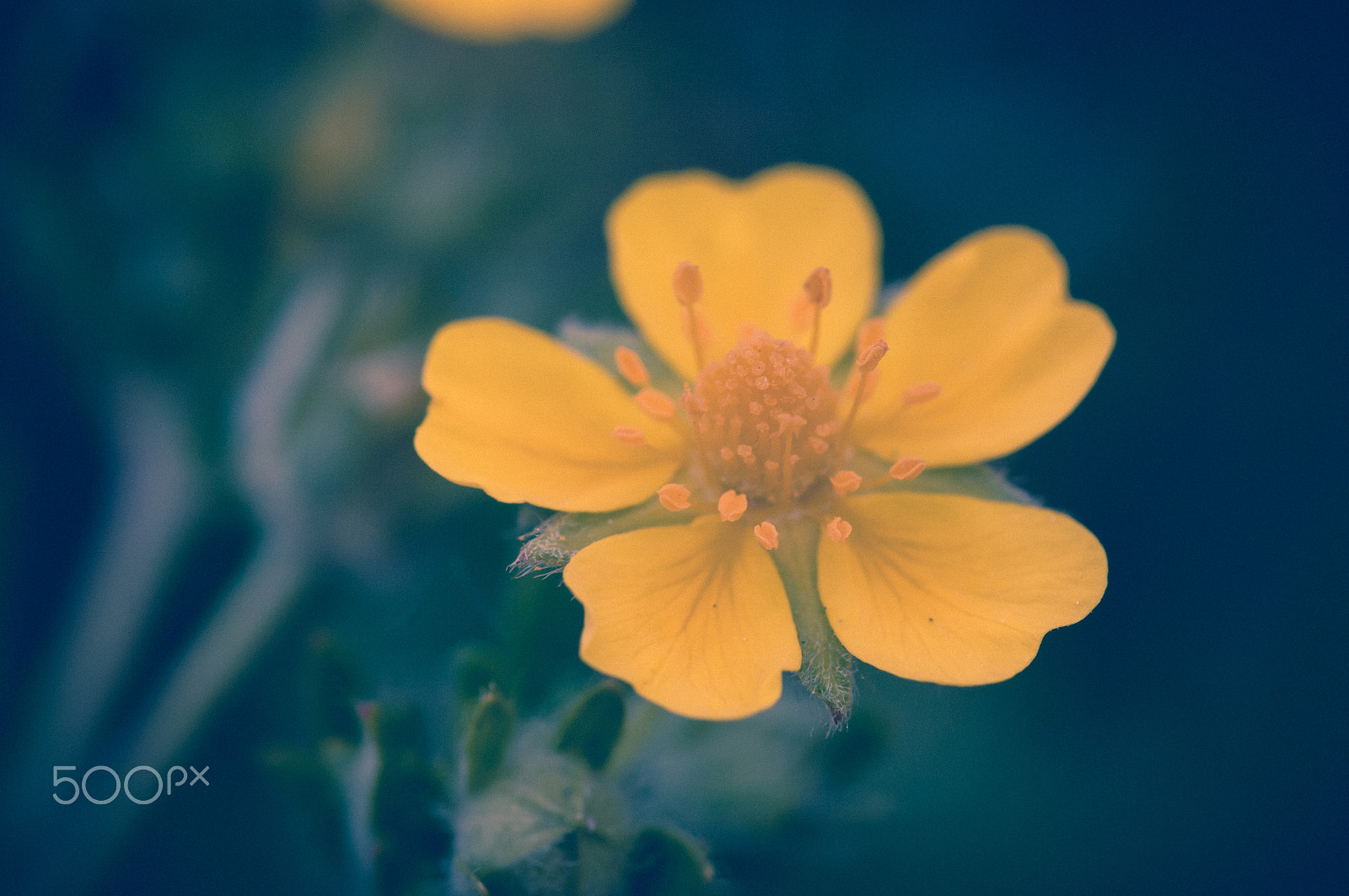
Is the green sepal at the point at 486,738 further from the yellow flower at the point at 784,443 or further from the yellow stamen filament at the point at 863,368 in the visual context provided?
the yellow stamen filament at the point at 863,368

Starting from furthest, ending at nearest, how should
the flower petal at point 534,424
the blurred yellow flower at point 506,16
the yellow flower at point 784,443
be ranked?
the blurred yellow flower at point 506,16 → the flower petal at point 534,424 → the yellow flower at point 784,443

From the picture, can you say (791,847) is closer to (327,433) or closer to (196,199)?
(327,433)

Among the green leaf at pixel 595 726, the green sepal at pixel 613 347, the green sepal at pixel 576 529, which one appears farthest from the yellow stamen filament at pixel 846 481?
the green leaf at pixel 595 726

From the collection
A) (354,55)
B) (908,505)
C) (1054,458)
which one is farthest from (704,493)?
(354,55)

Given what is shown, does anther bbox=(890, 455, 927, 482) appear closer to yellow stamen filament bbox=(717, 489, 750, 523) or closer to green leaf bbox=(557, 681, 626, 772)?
yellow stamen filament bbox=(717, 489, 750, 523)

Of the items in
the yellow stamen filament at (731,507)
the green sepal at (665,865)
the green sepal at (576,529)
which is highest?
the yellow stamen filament at (731,507)

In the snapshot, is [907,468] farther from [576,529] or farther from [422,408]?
[422,408]
